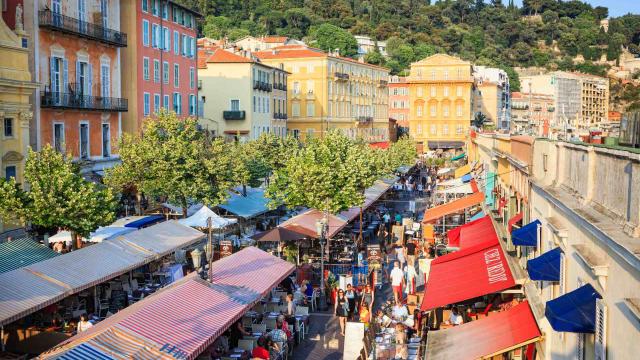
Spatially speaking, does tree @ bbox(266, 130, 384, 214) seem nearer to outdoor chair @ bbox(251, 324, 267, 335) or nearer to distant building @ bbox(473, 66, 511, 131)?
outdoor chair @ bbox(251, 324, 267, 335)

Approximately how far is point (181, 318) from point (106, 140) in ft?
100

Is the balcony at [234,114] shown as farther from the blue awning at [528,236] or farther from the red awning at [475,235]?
the blue awning at [528,236]

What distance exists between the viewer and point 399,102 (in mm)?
127875

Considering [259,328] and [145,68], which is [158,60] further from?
[259,328]

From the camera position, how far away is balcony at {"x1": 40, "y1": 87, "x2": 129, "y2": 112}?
36969 millimetres

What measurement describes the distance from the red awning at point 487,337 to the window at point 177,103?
134ft

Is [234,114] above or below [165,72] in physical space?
below

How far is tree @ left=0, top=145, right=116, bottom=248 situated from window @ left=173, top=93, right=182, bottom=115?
93.9 ft

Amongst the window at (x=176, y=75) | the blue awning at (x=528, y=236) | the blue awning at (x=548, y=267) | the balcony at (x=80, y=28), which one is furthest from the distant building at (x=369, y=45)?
the blue awning at (x=548, y=267)

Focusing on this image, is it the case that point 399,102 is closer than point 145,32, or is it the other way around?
point 145,32

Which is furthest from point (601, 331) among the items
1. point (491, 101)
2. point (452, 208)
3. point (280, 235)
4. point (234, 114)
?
point (491, 101)

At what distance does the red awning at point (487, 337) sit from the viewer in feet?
41.9

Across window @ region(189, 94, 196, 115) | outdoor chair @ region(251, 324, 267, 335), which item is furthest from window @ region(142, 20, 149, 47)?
outdoor chair @ region(251, 324, 267, 335)

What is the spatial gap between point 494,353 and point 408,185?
55.1 m
